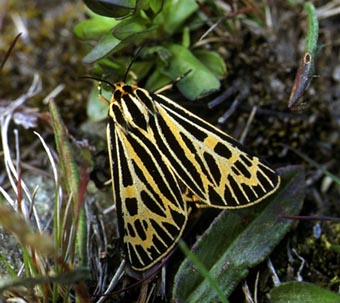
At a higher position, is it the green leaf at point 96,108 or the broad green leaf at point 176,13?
the broad green leaf at point 176,13

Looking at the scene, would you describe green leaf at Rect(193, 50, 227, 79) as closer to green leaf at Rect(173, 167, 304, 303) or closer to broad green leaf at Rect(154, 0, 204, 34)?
broad green leaf at Rect(154, 0, 204, 34)

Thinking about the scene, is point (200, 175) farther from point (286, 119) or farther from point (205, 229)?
point (286, 119)

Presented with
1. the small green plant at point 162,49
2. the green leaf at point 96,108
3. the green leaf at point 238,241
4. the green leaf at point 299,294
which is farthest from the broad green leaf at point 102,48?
the green leaf at point 299,294

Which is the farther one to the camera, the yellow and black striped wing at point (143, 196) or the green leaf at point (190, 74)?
the green leaf at point (190, 74)

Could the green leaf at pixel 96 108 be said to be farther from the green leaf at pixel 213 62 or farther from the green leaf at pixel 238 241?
the green leaf at pixel 238 241

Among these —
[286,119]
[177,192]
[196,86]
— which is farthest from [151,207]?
[286,119]

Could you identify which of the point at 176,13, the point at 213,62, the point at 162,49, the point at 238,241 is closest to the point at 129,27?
the point at 162,49

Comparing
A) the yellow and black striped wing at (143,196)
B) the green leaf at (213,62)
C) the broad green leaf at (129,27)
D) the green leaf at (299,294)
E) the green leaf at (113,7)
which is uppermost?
the green leaf at (113,7)

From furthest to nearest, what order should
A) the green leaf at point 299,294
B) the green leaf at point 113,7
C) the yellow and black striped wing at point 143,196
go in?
the green leaf at point 113,7 < the yellow and black striped wing at point 143,196 < the green leaf at point 299,294
